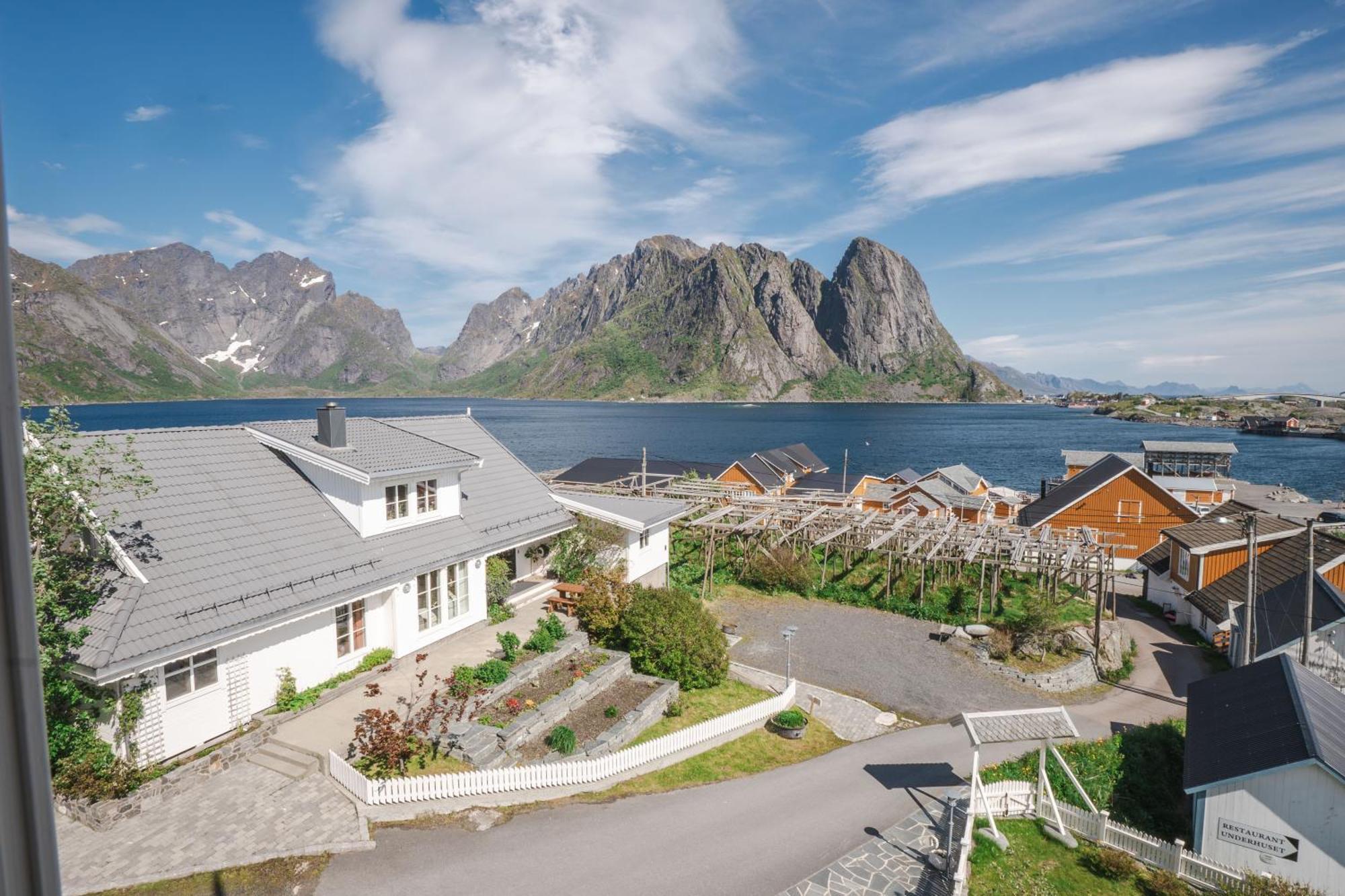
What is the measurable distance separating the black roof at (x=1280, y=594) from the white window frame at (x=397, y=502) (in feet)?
98.8

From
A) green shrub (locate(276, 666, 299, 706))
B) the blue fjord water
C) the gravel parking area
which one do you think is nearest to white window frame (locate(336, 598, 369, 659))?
green shrub (locate(276, 666, 299, 706))

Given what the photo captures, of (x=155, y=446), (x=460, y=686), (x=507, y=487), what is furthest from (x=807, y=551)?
(x=155, y=446)

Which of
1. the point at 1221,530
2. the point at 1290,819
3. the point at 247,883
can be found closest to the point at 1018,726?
the point at 1290,819

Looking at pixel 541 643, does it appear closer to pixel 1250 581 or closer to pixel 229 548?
pixel 229 548

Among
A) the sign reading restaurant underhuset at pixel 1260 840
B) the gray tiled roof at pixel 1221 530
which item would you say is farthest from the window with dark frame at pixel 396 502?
the gray tiled roof at pixel 1221 530

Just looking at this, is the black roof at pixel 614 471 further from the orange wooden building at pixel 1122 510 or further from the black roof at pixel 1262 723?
the black roof at pixel 1262 723

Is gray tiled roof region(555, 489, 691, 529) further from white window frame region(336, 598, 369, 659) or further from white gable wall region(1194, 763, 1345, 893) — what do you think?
white gable wall region(1194, 763, 1345, 893)

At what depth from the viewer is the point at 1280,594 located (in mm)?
26453

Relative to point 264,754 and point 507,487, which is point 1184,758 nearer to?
point 264,754

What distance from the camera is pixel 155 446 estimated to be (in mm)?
19422

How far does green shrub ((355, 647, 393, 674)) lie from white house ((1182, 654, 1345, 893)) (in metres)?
20.3

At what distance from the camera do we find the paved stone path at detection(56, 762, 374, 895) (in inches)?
483

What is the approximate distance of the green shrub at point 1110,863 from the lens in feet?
47.0

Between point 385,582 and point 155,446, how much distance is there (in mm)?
7244
